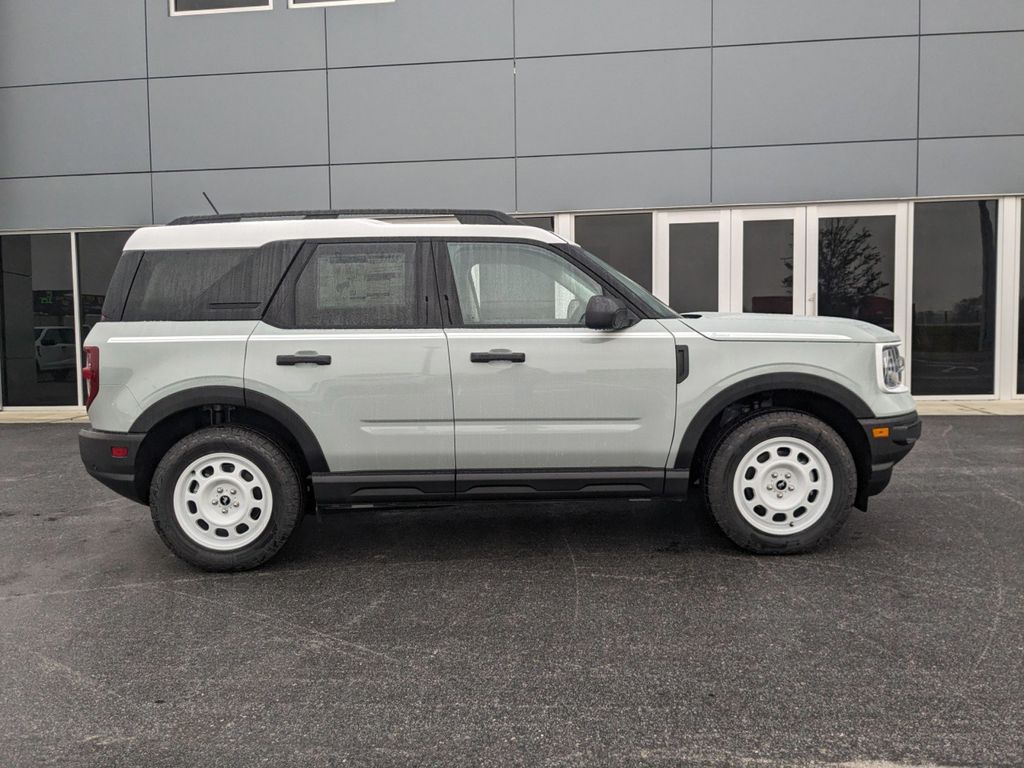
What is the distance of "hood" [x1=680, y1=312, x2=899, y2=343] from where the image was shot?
4258 millimetres

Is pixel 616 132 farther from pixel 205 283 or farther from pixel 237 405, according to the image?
pixel 237 405

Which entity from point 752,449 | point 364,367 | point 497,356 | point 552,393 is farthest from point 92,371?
point 752,449

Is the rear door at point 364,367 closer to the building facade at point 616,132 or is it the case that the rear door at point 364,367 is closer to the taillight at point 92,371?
the taillight at point 92,371

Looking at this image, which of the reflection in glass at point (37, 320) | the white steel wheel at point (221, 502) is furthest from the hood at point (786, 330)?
the reflection in glass at point (37, 320)

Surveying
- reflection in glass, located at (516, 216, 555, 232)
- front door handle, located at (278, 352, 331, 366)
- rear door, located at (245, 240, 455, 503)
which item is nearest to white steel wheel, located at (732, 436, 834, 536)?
rear door, located at (245, 240, 455, 503)

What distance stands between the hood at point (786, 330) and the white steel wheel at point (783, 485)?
589mm

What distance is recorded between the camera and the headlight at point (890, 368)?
429 cm

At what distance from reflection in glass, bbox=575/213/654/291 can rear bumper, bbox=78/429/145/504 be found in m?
7.88

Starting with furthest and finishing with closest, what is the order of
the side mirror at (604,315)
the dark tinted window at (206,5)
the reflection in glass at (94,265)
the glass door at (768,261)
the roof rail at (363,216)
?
the reflection in glass at (94,265), the dark tinted window at (206,5), the glass door at (768,261), the roof rail at (363,216), the side mirror at (604,315)

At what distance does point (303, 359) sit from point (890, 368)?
335 cm

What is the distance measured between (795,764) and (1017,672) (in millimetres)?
1194

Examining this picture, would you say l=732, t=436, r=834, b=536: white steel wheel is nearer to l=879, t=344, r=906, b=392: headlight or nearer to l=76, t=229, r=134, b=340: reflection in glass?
l=879, t=344, r=906, b=392: headlight

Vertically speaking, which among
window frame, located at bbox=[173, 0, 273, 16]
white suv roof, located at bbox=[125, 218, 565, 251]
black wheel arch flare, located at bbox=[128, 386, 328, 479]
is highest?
window frame, located at bbox=[173, 0, 273, 16]

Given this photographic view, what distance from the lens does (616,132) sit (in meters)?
10.9
